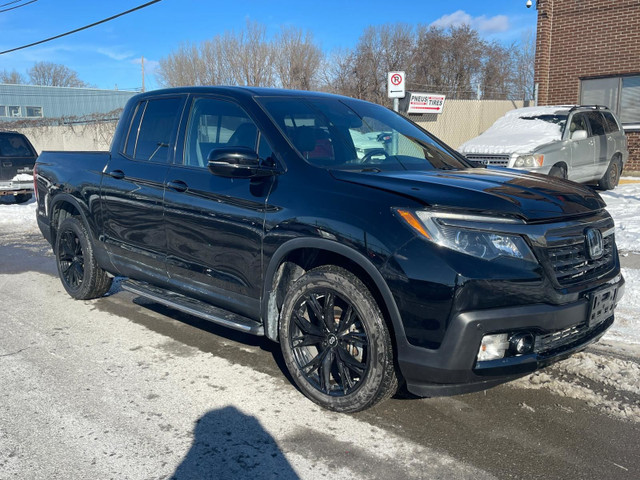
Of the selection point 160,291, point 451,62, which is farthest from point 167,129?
point 451,62

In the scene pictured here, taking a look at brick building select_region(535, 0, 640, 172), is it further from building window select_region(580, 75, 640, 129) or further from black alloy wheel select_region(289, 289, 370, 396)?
black alloy wheel select_region(289, 289, 370, 396)

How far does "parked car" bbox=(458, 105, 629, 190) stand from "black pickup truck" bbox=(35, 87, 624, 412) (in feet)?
19.7

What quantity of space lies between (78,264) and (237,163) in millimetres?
3215

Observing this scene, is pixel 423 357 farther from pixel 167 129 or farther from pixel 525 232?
pixel 167 129

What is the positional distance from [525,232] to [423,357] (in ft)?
2.73

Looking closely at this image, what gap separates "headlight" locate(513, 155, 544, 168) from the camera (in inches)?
403

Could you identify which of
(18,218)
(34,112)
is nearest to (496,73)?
(18,218)

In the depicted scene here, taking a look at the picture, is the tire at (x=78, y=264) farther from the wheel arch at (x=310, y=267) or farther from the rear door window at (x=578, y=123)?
the rear door window at (x=578, y=123)

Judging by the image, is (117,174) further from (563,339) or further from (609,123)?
(609,123)

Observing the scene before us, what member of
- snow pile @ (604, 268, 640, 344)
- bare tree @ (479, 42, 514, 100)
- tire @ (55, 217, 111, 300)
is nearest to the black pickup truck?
tire @ (55, 217, 111, 300)

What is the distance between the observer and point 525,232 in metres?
3.04

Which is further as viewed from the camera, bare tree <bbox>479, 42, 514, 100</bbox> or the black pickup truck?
bare tree <bbox>479, 42, 514, 100</bbox>

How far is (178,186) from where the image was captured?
445cm

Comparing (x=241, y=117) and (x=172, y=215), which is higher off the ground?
(x=241, y=117)
